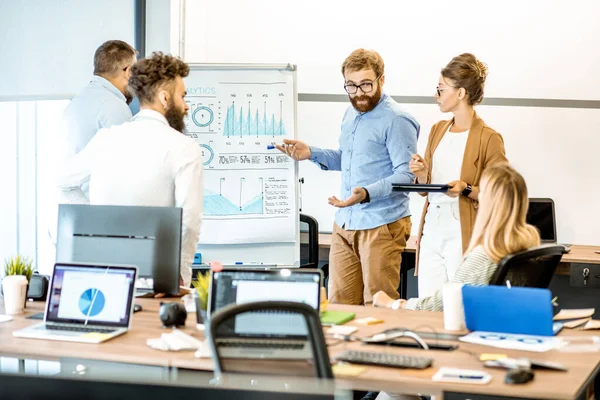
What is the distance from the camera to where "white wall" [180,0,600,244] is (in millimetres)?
5156

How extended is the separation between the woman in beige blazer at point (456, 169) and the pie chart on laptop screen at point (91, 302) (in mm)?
1608

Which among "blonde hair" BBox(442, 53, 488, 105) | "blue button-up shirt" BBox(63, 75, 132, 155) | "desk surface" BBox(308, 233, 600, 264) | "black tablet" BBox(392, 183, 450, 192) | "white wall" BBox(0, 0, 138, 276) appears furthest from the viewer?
"white wall" BBox(0, 0, 138, 276)

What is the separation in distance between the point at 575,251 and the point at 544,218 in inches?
10.5

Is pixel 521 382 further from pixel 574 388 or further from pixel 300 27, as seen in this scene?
pixel 300 27

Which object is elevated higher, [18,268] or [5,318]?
[18,268]

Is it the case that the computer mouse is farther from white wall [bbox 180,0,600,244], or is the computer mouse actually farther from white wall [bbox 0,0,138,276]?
white wall [bbox 0,0,138,276]

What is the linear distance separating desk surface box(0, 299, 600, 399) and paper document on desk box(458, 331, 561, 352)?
4 cm

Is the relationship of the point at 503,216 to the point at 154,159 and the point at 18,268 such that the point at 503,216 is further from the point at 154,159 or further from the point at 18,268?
the point at 18,268

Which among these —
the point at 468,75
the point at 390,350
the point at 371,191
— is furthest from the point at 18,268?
the point at 468,75

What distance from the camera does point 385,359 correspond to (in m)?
2.48

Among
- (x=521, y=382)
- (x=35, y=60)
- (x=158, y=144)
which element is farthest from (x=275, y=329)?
(x=35, y=60)

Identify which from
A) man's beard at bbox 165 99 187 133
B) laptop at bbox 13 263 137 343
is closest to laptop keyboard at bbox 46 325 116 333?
laptop at bbox 13 263 137 343

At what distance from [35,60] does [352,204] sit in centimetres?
210

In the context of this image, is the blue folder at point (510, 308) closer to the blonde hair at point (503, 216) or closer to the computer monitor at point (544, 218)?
the blonde hair at point (503, 216)
